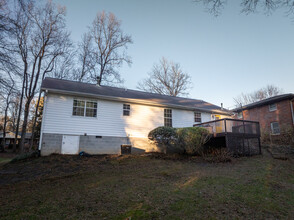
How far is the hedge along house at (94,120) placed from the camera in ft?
34.4

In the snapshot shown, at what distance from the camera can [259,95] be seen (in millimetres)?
35000

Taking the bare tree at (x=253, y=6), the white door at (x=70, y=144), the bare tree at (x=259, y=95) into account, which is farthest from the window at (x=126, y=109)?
the bare tree at (x=259, y=95)

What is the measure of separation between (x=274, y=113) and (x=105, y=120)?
1757 cm

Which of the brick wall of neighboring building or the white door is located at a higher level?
the brick wall of neighboring building

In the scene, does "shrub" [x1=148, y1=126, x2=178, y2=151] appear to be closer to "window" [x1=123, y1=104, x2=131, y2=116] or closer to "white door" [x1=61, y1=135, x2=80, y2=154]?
"window" [x1=123, y1=104, x2=131, y2=116]

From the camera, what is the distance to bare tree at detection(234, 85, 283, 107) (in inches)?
1304

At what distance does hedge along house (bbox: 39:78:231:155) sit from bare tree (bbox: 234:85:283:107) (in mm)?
26044

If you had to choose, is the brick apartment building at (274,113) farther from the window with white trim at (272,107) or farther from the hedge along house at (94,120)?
the hedge along house at (94,120)

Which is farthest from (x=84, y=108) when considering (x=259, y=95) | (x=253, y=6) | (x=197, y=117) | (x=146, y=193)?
(x=259, y=95)

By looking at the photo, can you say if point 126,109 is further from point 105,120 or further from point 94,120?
point 94,120

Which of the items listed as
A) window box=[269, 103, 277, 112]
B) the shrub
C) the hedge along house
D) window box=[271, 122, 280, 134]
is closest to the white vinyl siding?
Result: the hedge along house

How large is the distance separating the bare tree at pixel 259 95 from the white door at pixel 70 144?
30423mm

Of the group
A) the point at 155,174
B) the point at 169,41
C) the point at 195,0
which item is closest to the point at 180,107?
the point at 169,41

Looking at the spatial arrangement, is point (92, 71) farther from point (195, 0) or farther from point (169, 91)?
point (195, 0)
